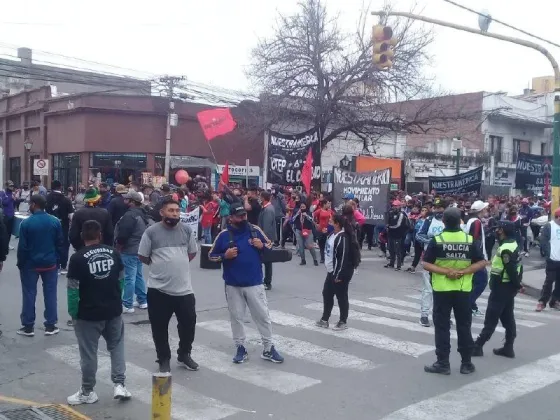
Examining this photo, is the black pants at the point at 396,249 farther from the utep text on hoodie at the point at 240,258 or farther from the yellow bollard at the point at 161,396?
the yellow bollard at the point at 161,396

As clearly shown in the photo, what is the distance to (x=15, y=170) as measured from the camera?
38.2m

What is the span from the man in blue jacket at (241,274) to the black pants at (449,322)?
5.73ft

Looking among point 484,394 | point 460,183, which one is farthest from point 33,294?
point 460,183

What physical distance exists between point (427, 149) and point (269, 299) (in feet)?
110

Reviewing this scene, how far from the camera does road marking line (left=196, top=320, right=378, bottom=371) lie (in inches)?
293

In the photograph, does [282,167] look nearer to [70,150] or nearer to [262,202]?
[262,202]

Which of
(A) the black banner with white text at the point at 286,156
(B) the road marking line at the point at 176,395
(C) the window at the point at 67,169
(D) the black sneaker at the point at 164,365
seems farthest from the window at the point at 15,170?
(D) the black sneaker at the point at 164,365

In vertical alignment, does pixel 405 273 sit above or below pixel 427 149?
below

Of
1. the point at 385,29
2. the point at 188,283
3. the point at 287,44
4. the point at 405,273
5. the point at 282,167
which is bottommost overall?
the point at 405,273

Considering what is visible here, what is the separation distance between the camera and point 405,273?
15.4 metres

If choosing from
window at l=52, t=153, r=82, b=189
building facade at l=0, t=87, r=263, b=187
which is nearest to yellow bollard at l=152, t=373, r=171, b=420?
building facade at l=0, t=87, r=263, b=187

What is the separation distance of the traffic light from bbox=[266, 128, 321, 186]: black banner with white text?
6834 millimetres

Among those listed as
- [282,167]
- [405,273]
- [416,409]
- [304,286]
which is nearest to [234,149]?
[282,167]

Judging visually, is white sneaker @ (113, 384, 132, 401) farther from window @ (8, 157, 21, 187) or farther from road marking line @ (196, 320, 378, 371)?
window @ (8, 157, 21, 187)
